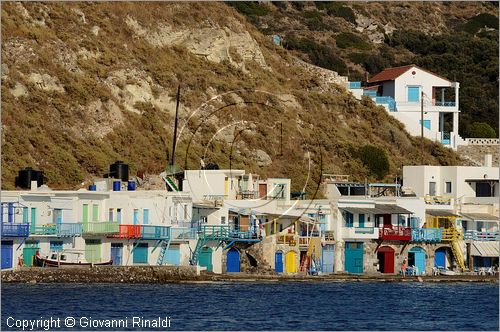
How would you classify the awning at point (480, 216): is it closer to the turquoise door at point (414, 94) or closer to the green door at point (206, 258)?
the green door at point (206, 258)

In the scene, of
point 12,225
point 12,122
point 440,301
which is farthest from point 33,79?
point 440,301

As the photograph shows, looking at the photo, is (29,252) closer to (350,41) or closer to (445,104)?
(445,104)

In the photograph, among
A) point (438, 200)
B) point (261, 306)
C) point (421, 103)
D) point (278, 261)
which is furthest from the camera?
point (421, 103)

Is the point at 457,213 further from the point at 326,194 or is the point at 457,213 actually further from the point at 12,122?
the point at 12,122

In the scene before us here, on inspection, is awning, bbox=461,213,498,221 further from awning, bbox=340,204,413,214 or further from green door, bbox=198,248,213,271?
green door, bbox=198,248,213,271

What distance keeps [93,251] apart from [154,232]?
3968mm

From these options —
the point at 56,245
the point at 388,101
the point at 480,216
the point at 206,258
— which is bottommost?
the point at 206,258

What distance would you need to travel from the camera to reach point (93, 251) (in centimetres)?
8394

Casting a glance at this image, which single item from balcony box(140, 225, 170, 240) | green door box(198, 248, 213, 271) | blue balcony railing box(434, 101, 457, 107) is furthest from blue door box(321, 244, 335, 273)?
blue balcony railing box(434, 101, 457, 107)

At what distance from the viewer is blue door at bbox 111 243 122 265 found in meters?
85.2

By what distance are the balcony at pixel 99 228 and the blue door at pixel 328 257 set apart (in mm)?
15517

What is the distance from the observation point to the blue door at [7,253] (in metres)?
79.5

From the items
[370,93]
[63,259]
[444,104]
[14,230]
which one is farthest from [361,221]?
[370,93]

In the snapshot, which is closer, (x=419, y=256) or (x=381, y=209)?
(x=381, y=209)
